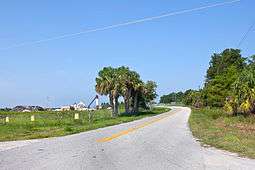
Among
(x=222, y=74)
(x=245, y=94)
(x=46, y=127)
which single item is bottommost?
(x=46, y=127)

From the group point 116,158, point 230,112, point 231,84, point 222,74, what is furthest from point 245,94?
point 222,74

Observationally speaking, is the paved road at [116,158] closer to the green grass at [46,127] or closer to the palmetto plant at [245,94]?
the green grass at [46,127]

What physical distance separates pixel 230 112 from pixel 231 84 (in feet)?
68.5

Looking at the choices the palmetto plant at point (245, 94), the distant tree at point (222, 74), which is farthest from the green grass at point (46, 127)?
the distant tree at point (222, 74)

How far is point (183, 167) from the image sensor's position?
458 inches

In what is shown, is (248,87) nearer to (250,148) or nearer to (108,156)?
(250,148)

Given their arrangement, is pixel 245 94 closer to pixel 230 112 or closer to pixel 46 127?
pixel 230 112

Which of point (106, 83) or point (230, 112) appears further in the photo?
point (106, 83)

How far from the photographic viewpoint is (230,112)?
55844 millimetres

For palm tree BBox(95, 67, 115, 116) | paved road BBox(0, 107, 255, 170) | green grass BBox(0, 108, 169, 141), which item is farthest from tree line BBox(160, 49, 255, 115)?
paved road BBox(0, 107, 255, 170)

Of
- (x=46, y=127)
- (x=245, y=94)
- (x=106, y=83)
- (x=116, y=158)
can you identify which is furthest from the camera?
(x=106, y=83)

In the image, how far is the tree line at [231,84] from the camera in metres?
49.7

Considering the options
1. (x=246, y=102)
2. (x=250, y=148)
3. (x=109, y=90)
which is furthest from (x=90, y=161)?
(x=109, y=90)

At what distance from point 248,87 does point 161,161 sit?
126 ft
